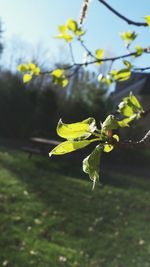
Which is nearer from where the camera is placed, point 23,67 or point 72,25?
point 72,25

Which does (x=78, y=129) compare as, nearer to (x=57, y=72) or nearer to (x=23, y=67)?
(x=57, y=72)

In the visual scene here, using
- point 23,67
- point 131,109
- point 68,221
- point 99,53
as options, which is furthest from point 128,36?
point 68,221

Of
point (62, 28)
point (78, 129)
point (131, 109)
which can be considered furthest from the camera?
point (62, 28)

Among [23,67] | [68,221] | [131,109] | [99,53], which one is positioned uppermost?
[131,109]

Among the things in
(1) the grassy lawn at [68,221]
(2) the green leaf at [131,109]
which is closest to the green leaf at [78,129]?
(2) the green leaf at [131,109]

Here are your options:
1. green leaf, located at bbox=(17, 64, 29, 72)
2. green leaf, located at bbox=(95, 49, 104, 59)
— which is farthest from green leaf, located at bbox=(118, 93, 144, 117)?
green leaf, located at bbox=(17, 64, 29, 72)

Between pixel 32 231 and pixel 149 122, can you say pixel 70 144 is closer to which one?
pixel 149 122

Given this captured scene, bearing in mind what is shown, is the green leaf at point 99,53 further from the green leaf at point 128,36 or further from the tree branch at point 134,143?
the tree branch at point 134,143

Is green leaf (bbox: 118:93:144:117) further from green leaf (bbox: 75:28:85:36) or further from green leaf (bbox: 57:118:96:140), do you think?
green leaf (bbox: 75:28:85:36)
